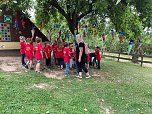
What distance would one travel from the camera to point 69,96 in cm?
695

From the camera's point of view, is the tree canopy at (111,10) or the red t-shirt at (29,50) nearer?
the tree canopy at (111,10)

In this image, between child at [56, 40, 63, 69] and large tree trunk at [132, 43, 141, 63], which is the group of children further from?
large tree trunk at [132, 43, 141, 63]

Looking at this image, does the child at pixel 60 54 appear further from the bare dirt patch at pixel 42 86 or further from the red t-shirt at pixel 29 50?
the bare dirt patch at pixel 42 86

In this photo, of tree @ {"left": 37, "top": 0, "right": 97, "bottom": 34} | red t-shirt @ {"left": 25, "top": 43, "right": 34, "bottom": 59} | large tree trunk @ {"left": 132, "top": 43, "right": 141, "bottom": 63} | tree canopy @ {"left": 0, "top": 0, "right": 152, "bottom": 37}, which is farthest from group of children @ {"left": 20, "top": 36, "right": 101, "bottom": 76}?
large tree trunk @ {"left": 132, "top": 43, "right": 141, "bottom": 63}

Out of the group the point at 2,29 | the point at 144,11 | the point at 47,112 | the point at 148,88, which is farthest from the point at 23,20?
the point at 47,112

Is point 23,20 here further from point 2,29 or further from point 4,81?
point 4,81

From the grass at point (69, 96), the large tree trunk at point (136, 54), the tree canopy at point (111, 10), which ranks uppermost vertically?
the tree canopy at point (111, 10)

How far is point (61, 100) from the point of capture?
6535 millimetres

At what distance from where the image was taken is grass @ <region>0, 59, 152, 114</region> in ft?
19.5

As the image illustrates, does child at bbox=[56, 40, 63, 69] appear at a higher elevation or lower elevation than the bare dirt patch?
higher

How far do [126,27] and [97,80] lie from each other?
10.5 ft

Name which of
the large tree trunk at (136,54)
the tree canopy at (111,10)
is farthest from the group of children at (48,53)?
the large tree trunk at (136,54)

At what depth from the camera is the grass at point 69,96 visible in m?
5.95

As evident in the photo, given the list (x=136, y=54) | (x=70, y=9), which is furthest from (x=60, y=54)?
(x=136, y=54)
